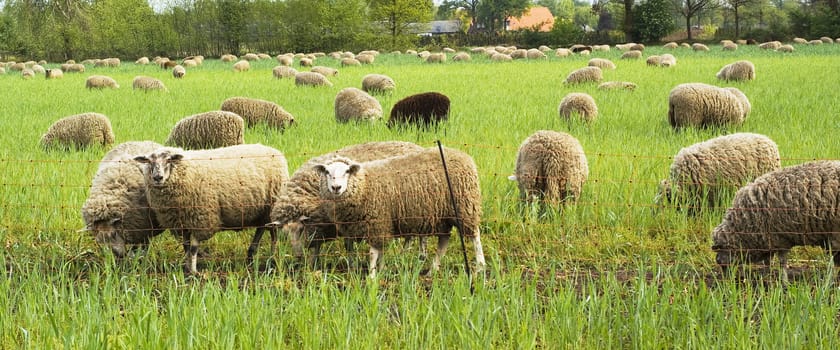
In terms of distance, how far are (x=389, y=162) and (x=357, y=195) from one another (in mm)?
434

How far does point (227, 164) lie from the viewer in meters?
5.70

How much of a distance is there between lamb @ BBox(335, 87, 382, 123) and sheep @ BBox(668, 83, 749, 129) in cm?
437

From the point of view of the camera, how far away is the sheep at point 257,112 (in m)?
11.2

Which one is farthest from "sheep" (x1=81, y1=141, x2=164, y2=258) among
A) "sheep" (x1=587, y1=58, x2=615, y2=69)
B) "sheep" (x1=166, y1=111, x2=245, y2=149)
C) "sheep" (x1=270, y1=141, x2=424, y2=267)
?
"sheep" (x1=587, y1=58, x2=615, y2=69)

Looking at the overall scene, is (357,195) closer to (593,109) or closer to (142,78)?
(593,109)

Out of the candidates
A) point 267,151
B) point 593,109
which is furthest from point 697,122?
point 267,151

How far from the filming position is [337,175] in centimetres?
482

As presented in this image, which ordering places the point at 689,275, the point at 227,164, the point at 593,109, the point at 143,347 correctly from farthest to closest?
the point at 593,109
the point at 227,164
the point at 689,275
the point at 143,347

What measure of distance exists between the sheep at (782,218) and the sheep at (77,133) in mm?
7830

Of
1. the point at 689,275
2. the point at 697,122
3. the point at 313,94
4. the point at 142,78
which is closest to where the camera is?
the point at 689,275

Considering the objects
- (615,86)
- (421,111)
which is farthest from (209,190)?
(615,86)

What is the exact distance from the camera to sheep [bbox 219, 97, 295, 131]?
36.7 feet

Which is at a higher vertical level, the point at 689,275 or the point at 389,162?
the point at 389,162

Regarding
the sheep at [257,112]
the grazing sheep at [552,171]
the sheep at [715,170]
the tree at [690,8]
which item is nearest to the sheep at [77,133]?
the sheep at [257,112]
